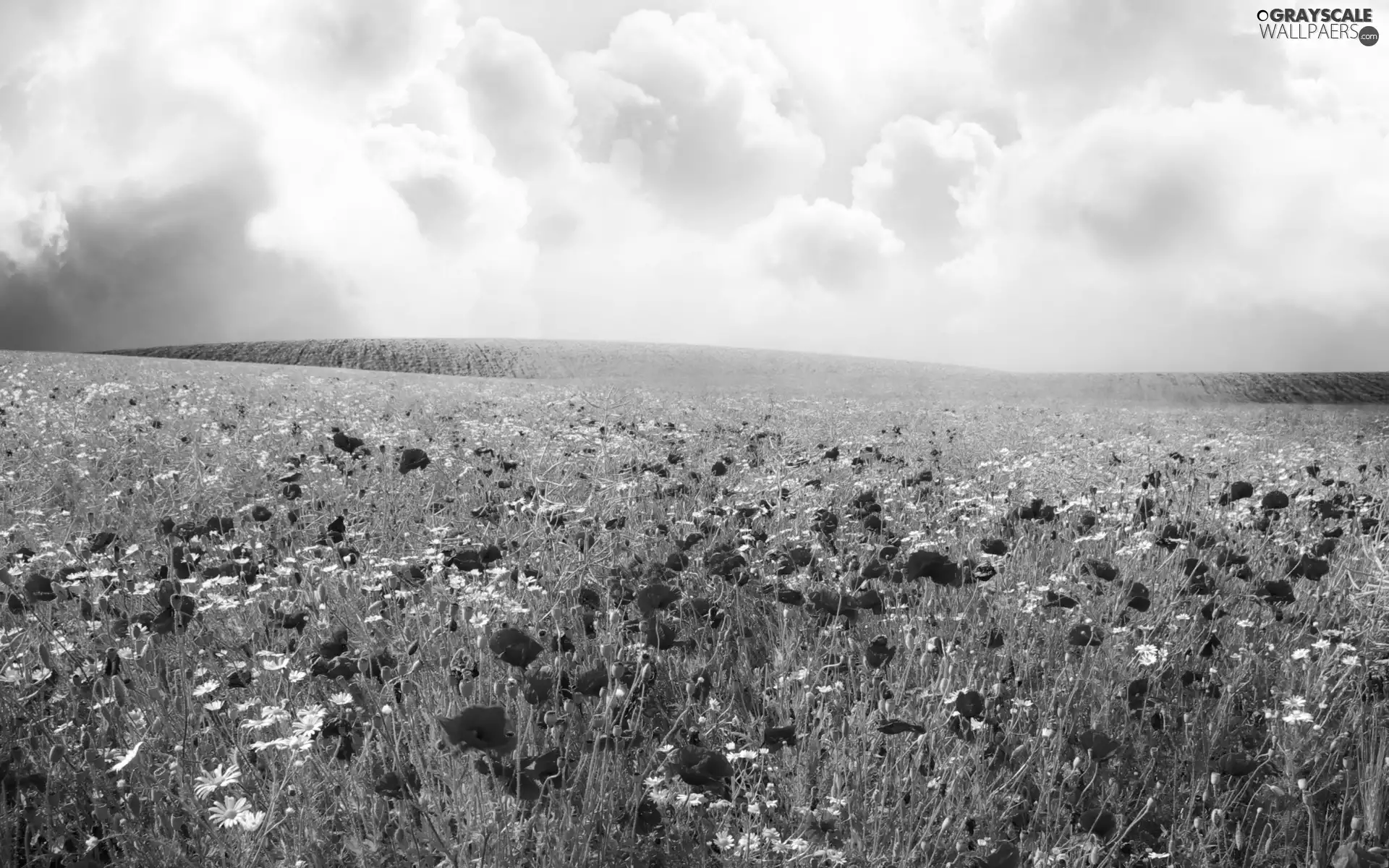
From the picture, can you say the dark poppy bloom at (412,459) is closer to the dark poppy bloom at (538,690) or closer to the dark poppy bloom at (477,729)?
the dark poppy bloom at (538,690)

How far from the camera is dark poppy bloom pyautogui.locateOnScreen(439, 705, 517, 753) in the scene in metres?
1.38

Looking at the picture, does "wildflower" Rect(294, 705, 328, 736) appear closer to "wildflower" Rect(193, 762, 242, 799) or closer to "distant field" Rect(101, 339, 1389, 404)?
"wildflower" Rect(193, 762, 242, 799)

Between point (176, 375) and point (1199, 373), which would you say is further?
point (1199, 373)

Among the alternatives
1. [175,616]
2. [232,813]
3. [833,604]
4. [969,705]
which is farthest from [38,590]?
[969,705]

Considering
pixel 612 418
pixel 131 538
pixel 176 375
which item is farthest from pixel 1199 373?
pixel 131 538

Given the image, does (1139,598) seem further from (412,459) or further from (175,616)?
(175,616)

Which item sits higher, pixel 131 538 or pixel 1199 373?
pixel 1199 373

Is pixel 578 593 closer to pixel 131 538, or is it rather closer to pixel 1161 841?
pixel 1161 841

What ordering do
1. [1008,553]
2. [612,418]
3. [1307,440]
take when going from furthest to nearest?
[1307,440] → [612,418] → [1008,553]

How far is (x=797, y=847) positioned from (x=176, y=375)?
18.8 m

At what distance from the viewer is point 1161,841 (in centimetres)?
239

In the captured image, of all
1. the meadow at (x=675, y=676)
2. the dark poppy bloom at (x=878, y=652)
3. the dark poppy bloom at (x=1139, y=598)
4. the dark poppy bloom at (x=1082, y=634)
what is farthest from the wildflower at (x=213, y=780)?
the dark poppy bloom at (x=1139, y=598)

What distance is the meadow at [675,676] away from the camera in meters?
2.10

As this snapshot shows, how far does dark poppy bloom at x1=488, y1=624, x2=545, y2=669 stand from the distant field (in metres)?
24.5
